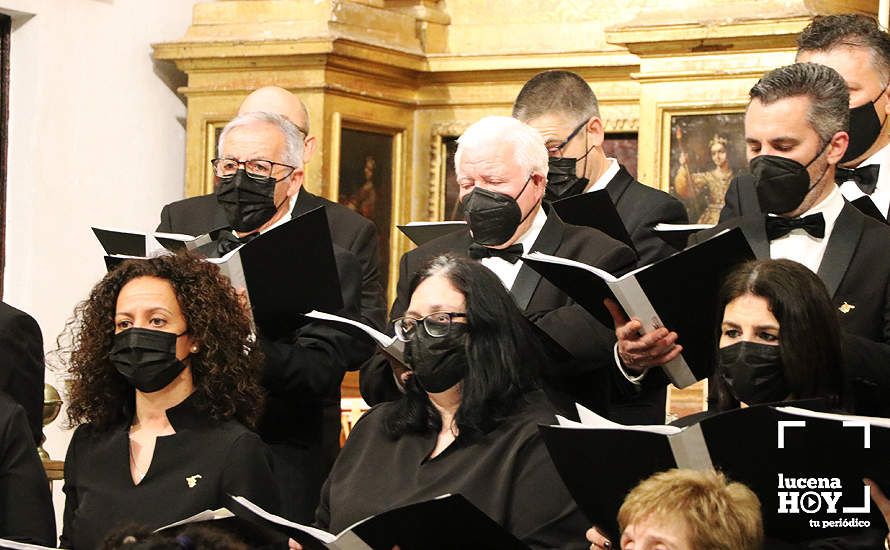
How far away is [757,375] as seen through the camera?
3648mm

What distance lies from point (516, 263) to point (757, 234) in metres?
0.65

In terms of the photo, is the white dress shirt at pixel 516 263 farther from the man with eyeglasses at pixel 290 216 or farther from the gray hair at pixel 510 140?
the man with eyeglasses at pixel 290 216

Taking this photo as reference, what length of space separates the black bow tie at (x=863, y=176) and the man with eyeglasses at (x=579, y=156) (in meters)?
0.58

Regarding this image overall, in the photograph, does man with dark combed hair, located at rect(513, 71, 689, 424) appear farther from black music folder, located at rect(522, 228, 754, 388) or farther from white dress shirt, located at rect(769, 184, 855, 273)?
black music folder, located at rect(522, 228, 754, 388)

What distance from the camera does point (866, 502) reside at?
11.0 ft

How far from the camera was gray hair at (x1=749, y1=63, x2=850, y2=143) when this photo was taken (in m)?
4.22

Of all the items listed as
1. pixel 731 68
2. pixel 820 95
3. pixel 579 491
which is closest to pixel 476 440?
pixel 579 491

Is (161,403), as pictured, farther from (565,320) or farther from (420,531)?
(420,531)

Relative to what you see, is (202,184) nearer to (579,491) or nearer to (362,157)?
(362,157)

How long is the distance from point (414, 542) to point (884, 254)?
148 centimetres

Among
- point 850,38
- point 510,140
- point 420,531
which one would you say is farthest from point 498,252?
point 420,531

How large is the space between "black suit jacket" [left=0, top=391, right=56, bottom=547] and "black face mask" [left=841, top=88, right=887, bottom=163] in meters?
2.35

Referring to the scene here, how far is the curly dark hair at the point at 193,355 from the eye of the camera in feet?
14.1

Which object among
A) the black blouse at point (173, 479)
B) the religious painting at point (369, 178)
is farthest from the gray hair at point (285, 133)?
the religious painting at point (369, 178)
